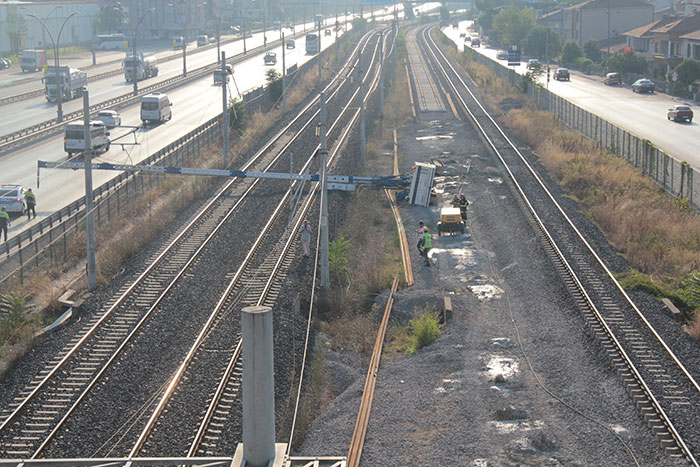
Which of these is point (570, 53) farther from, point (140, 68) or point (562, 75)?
point (140, 68)

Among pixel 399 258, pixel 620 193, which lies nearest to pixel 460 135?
pixel 620 193

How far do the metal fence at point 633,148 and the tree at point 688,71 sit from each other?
540 inches

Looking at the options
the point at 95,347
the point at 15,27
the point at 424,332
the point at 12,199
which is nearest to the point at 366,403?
the point at 424,332

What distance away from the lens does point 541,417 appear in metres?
13.8

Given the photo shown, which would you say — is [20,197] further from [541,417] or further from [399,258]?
[541,417]

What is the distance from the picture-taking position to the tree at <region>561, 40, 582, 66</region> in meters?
89.8

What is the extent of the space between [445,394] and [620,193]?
58.2 feet

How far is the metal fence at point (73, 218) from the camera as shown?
22188mm

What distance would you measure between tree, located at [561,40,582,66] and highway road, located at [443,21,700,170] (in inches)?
253

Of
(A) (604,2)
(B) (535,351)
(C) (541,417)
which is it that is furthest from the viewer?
(A) (604,2)

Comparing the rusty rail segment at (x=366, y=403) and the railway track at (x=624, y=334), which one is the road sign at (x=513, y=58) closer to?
the railway track at (x=624, y=334)

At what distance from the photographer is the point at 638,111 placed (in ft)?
180

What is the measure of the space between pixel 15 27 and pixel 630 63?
6763 centimetres

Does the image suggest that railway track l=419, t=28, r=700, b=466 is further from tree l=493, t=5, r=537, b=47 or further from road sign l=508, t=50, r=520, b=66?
tree l=493, t=5, r=537, b=47
